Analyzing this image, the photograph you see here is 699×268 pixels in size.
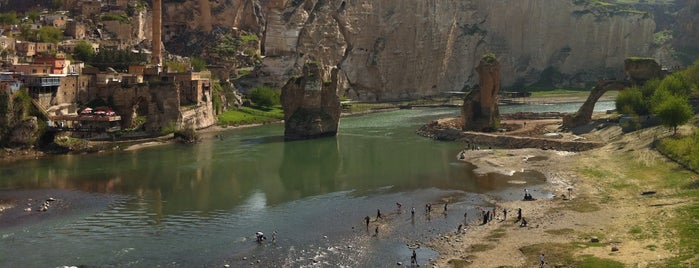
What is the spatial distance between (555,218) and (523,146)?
31.0m

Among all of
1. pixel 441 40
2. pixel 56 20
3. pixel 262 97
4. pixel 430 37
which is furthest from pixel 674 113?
pixel 441 40

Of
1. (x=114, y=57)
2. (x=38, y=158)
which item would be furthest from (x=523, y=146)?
(x=114, y=57)

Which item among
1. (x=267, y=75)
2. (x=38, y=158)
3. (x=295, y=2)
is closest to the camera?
(x=38, y=158)

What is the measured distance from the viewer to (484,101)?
7675cm

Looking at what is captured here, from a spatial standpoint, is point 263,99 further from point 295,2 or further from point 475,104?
point 475,104

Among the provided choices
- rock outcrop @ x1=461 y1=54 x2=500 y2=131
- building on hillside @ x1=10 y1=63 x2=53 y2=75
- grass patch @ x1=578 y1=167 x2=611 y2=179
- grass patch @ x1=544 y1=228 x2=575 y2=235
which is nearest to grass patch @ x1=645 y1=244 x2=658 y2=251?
grass patch @ x1=544 y1=228 x2=575 y2=235

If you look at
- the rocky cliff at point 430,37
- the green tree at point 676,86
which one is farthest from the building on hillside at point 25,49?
the green tree at point 676,86

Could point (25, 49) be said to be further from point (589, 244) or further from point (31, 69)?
point (589, 244)

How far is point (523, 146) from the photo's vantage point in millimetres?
67875

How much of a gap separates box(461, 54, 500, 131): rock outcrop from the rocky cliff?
149 feet

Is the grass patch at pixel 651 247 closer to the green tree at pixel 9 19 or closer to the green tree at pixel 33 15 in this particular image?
the green tree at pixel 33 15

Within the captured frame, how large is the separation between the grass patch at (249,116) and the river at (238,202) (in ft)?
65.3

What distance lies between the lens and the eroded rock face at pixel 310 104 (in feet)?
251

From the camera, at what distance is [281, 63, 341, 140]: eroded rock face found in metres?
76.6
